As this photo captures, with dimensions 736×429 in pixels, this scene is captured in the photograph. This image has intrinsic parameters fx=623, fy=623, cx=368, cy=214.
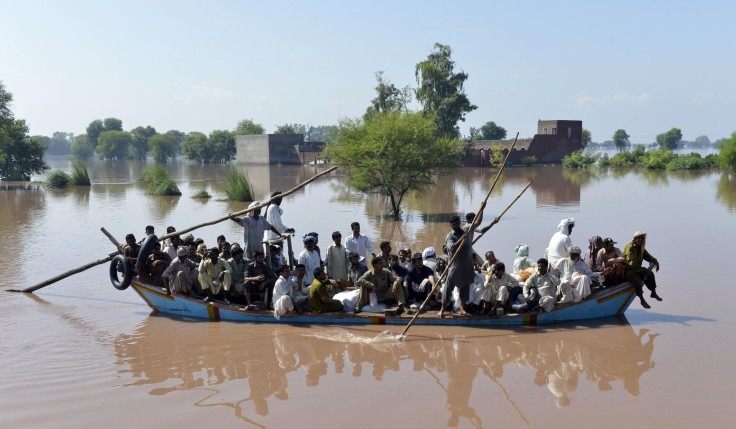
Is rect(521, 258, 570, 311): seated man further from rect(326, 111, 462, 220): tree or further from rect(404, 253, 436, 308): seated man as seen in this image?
rect(326, 111, 462, 220): tree

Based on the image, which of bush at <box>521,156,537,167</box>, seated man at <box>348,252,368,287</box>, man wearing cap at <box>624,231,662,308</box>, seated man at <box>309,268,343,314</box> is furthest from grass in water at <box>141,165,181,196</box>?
bush at <box>521,156,537,167</box>

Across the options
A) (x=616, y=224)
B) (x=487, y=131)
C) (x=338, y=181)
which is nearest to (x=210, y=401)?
(x=616, y=224)

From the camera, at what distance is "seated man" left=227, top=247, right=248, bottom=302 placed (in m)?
9.41

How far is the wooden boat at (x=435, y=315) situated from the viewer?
352 inches

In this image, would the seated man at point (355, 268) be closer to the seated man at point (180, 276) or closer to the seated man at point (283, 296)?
the seated man at point (283, 296)

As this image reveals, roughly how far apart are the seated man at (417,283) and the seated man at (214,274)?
2691 mm

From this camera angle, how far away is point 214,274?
9477 mm

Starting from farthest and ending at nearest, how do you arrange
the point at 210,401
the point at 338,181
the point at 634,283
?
the point at 338,181
the point at 634,283
the point at 210,401

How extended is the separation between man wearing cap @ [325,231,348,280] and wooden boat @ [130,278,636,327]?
0.87 meters

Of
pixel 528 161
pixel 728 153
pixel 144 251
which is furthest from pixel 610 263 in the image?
pixel 528 161

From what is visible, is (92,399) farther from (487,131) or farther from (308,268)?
(487,131)

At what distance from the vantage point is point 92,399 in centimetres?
680

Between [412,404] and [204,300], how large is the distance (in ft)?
13.8

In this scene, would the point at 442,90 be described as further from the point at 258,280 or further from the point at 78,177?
the point at 258,280
